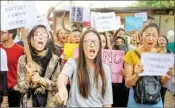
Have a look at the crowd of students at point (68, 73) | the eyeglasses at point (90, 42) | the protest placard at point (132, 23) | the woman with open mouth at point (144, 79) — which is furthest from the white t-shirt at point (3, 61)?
the protest placard at point (132, 23)

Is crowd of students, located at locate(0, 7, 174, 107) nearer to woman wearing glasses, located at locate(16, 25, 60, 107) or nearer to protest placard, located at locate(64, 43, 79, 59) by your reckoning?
woman wearing glasses, located at locate(16, 25, 60, 107)

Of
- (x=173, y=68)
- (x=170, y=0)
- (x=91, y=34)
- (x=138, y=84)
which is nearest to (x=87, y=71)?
(x=91, y=34)

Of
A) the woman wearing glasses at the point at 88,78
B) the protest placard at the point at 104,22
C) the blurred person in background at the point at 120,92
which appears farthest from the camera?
the protest placard at the point at 104,22

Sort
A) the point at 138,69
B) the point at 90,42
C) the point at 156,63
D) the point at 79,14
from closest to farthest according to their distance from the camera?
the point at 90,42 < the point at 138,69 < the point at 156,63 < the point at 79,14

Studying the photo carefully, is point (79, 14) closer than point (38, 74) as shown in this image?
No

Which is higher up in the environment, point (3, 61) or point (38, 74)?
point (3, 61)

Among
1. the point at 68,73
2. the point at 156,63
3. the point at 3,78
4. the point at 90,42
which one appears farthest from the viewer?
the point at 3,78

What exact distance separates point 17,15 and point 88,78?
45.7 inches

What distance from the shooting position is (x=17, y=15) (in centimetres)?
369

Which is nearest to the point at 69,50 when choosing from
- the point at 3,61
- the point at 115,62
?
the point at 115,62

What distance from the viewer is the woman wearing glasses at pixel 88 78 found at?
2.95m

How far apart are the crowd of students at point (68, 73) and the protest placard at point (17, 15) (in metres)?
0.27

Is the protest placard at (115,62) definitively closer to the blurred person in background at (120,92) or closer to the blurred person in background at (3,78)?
the blurred person in background at (120,92)

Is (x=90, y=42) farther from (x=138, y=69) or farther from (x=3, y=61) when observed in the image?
(x=3, y=61)
